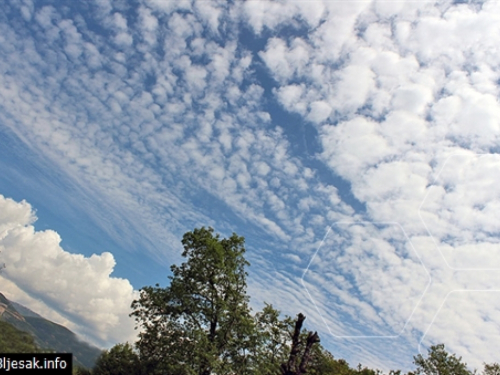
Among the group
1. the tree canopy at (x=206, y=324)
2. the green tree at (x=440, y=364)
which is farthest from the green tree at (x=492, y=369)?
the tree canopy at (x=206, y=324)

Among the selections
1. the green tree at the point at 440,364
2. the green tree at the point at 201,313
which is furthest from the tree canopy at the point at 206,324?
the green tree at the point at 440,364

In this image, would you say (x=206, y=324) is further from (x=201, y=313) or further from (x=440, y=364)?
(x=440, y=364)

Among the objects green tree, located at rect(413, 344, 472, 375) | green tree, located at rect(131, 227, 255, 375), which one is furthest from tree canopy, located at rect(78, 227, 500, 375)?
green tree, located at rect(413, 344, 472, 375)

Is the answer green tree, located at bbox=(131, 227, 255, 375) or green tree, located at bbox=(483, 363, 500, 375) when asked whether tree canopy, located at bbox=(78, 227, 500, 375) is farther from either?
green tree, located at bbox=(483, 363, 500, 375)

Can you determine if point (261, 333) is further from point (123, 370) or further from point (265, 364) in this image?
point (123, 370)

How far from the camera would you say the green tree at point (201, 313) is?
24.3m

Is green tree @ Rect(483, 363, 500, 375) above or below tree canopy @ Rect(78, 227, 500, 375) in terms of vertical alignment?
above

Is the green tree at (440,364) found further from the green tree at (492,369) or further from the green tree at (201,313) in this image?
the green tree at (201,313)

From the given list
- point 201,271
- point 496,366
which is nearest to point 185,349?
point 201,271

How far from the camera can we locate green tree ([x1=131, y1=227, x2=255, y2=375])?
24.3 meters

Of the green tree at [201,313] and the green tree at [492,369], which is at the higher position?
the green tree at [492,369]

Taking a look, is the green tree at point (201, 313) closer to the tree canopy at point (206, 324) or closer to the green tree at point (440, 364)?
the tree canopy at point (206, 324)

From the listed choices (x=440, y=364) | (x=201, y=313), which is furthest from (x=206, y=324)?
(x=440, y=364)

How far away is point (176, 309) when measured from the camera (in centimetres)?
2719
